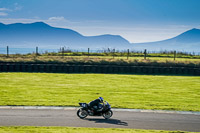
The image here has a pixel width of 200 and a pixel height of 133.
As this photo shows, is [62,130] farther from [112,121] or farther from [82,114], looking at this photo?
[112,121]

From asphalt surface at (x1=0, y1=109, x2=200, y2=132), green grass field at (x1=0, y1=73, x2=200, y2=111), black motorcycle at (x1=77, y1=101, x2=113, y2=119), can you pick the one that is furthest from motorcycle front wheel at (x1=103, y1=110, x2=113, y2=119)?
green grass field at (x1=0, y1=73, x2=200, y2=111)

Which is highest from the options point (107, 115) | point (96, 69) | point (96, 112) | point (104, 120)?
point (96, 69)

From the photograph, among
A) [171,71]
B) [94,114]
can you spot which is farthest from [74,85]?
[171,71]

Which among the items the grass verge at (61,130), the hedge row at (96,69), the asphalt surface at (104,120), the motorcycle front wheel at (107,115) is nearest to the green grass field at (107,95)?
the asphalt surface at (104,120)

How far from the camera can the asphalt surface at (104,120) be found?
13.5 m

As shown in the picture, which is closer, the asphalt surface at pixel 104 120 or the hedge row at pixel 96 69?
the asphalt surface at pixel 104 120

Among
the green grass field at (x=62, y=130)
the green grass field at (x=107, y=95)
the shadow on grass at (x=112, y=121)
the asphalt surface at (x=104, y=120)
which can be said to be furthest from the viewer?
the green grass field at (x=107, y=95)

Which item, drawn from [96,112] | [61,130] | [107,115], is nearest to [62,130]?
[61,130]

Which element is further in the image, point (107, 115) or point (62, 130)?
point (107, 115)

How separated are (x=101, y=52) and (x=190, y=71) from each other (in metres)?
20.5

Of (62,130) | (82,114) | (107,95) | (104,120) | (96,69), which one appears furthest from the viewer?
(96,69)

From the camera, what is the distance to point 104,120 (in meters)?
14.5

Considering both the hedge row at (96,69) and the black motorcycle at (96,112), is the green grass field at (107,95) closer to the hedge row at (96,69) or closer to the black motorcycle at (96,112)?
the black motorcycle at (96,112)

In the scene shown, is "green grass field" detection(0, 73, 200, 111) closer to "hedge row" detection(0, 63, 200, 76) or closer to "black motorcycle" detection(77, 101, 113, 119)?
"black motorcycle" detection(77, 101, 113, 119)
